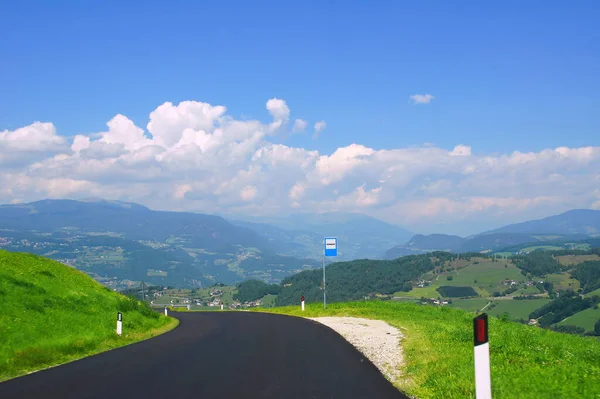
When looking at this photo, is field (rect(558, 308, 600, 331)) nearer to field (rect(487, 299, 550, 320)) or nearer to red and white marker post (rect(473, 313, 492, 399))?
field (rect(487, 299, 550, 320))

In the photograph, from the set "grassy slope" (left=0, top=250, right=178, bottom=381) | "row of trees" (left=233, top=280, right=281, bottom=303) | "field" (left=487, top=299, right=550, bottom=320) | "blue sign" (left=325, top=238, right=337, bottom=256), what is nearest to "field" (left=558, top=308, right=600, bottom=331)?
"field" (left=487, top=299, right=550, bottom=320)

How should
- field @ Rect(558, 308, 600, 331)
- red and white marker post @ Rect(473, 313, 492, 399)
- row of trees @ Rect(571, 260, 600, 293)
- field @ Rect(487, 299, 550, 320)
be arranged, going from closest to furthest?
red and white marker post @ Rect(473, 313, 492, 399) < field @ Rect(558, 308, 600, 331) < field @ Rect(487, 299, 550, 320) < row of trees @ Rect(571, 260, 600, 293)

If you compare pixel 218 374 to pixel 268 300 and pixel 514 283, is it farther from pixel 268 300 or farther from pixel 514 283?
pixel 514 283

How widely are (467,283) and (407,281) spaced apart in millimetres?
22902

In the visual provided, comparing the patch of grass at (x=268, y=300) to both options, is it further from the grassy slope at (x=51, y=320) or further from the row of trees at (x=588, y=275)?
the grassy slope at (x=51, y=320)

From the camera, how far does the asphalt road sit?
1159 centimetres

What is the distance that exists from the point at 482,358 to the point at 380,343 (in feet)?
39.8

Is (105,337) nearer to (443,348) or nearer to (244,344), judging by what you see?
(244,344)

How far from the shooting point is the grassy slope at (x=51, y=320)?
17000 mm

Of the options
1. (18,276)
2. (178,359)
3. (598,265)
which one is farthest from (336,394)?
(598,265)

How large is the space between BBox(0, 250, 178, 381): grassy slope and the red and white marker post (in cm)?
1193

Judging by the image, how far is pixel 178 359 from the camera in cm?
1717

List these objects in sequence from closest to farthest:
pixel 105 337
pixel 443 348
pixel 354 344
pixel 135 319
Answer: pixel 443 348 → pixel 354 344 → pixel 105 337 → pixel 135 319

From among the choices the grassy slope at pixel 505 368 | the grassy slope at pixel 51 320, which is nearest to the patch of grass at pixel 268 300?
the grassy slope at pixel 51 320
